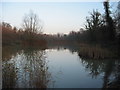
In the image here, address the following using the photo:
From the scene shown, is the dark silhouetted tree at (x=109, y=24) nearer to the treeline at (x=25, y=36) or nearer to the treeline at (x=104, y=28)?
the treeline at (x=104, y=28)

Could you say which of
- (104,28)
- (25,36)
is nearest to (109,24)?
(104,28)

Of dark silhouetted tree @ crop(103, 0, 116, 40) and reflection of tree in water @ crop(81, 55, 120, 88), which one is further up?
dark silhouetted tree @ crop(103, 0, 116, 40)

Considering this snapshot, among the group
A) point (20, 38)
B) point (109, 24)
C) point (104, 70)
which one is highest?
point (109, 24)

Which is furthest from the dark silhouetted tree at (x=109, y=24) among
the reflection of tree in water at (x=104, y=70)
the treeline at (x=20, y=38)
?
the reflection of tree in water at (x=104, y=70)

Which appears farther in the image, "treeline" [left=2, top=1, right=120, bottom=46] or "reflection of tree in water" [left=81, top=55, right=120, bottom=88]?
Answer: "treeline" [left=2, top=1, right=120, bottom=46]

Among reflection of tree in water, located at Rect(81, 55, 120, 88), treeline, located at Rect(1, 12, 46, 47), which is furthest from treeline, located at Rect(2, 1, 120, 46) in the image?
reflection of tree in water, located at Rect(81, 55, 120, 88)

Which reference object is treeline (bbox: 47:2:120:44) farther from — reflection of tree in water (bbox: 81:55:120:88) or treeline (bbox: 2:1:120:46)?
reflection of tree in water (bbox: 81:55:120:88)

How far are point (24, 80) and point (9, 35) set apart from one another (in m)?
14.5

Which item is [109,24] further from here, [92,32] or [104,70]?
[104,70]

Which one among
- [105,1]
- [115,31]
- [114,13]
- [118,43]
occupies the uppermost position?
[105,1]

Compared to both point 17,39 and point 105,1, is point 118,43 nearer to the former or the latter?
point 105,1

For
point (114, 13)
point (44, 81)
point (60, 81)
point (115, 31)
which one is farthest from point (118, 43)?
point (44, 81)

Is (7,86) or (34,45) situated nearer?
(7,86)

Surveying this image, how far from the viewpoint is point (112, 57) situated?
8555 millimetres
